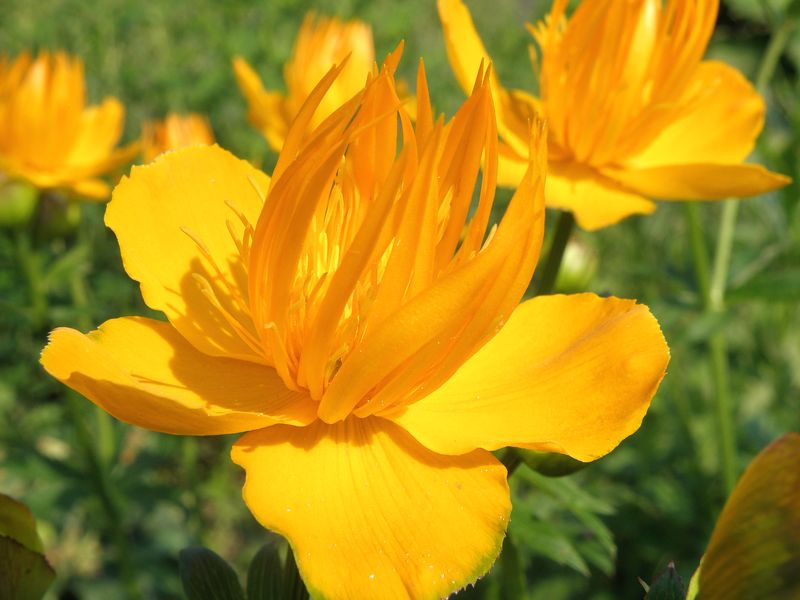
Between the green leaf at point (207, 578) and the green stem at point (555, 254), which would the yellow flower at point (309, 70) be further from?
the green leaf at point (207, 578)

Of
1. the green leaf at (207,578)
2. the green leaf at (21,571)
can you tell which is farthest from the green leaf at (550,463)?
the green leaf at (21,571)

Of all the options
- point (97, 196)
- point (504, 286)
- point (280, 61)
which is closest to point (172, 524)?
point (97, 196)

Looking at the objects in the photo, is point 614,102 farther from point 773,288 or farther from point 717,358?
point 717,358

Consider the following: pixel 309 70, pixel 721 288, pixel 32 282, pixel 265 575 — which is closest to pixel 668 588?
pixel 265 575

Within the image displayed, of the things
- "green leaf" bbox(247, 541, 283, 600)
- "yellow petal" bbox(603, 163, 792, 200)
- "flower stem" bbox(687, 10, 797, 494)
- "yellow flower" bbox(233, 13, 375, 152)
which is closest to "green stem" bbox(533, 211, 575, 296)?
"yellow petal" bbox(603, 163, 792, 200)

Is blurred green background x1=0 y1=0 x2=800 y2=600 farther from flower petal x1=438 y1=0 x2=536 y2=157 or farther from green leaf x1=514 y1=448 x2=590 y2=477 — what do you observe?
flower petal x1=438 y1=0 x2=536 y2=157

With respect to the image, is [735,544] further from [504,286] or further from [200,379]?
[200,379]
